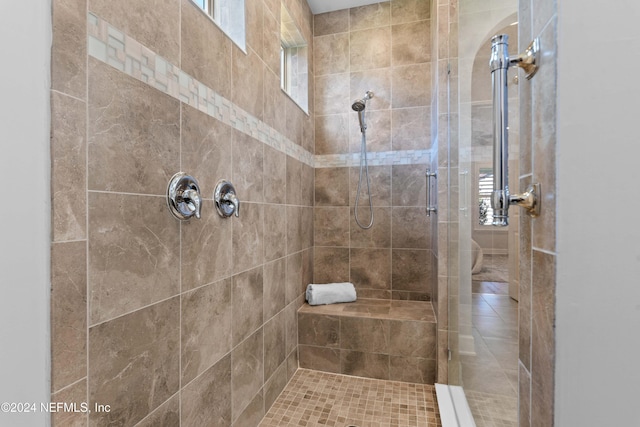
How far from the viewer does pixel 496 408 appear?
1.10 m

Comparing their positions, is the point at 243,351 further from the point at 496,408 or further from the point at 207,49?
the point at 207,49

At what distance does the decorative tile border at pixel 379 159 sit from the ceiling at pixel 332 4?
1.30 metres

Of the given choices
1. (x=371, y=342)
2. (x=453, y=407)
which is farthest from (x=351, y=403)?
(x=453, y=407)

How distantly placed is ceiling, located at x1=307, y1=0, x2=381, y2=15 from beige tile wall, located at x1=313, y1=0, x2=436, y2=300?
44 millimetres

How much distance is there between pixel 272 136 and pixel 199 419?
4.81 ft

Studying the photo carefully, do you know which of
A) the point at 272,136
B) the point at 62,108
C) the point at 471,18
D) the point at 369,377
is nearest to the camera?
the point at 62,108

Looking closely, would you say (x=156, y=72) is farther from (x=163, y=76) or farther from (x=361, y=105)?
(x=361, y=105)

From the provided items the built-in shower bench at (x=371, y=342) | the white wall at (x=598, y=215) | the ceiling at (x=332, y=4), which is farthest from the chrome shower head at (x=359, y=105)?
the white wall at (x=598, y=215)

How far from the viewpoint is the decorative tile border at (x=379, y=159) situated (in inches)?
99.8

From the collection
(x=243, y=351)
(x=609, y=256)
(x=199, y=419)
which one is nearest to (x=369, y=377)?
(x=243, y=351)

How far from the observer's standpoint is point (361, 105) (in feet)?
7.91

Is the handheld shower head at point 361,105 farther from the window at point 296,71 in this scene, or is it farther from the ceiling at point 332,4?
the ceiling at point 332,4

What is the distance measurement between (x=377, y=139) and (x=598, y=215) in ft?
7.23

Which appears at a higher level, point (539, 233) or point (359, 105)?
point (359, 105)
